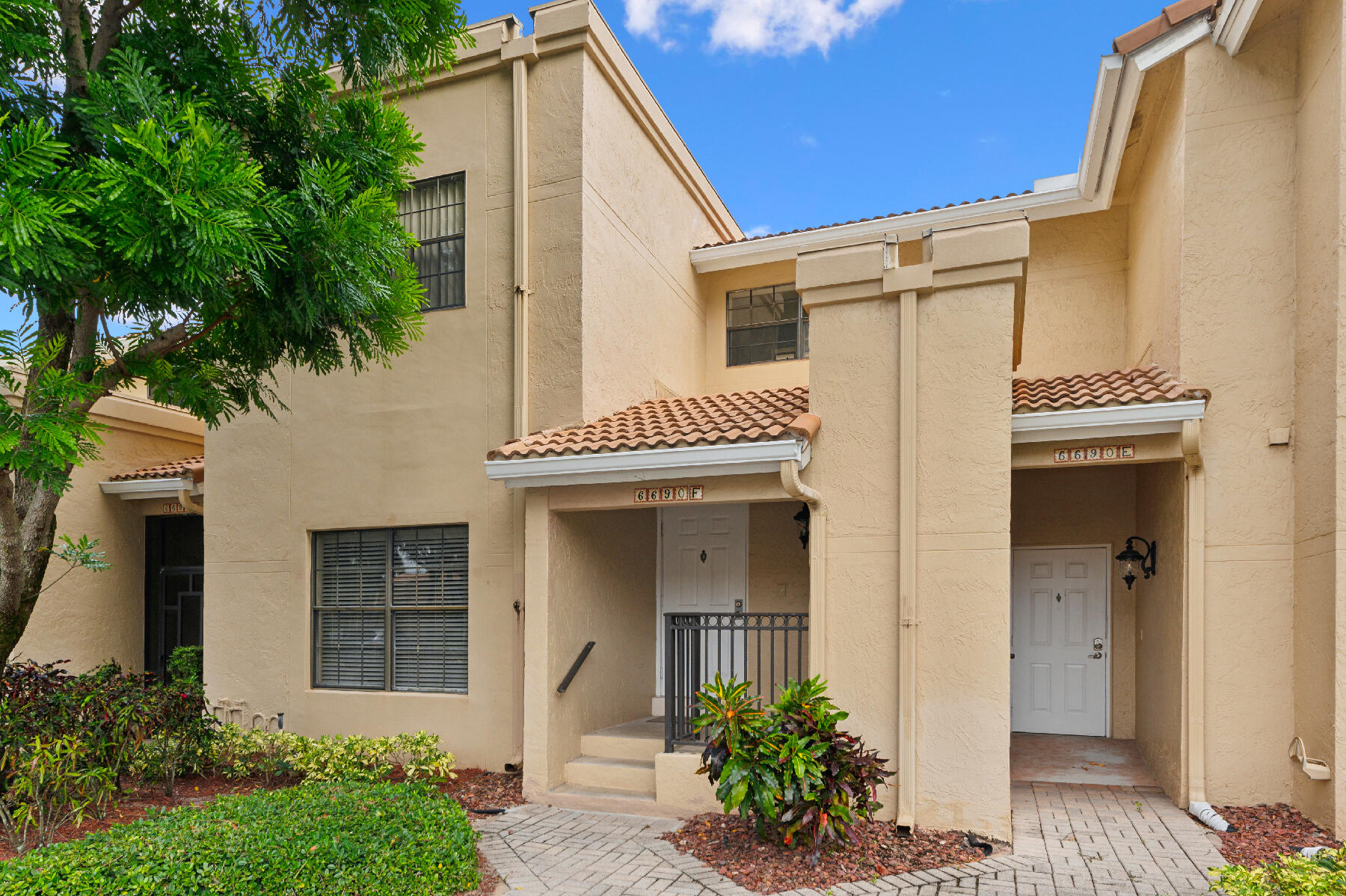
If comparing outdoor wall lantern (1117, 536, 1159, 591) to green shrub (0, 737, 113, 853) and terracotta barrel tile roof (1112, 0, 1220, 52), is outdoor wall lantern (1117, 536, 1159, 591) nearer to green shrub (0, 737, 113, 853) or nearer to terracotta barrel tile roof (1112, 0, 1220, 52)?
terracotta barrel tile roof (1112, 0, 1220, 52)

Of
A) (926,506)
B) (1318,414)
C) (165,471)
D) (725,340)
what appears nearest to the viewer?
(1318,414)

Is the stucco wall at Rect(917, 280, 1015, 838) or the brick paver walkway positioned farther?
the stucco wall at Rect(917, 280, 1015, 838)

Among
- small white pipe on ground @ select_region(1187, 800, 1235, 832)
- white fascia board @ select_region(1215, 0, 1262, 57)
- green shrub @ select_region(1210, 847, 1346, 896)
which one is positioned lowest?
small white pipe on ground @ select_region(1187, 800, 1235, 832)

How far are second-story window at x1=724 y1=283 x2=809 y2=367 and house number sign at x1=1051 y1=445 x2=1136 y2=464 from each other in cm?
446

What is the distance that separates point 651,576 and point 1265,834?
19.4ft

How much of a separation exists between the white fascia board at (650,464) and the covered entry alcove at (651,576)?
13mm

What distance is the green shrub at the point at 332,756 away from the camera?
7902 mm

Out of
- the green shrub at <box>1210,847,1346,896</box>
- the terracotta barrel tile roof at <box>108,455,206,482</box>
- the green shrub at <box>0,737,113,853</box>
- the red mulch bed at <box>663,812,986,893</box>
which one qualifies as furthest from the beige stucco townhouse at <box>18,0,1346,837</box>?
the green shrub at <box>0,737,113,853</box>

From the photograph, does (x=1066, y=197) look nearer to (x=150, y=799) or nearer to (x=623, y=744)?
(x=623, y=744)

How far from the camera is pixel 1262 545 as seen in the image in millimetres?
6750

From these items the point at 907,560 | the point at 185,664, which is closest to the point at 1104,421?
the point at 907,560

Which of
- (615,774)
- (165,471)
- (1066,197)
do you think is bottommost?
(615,774)

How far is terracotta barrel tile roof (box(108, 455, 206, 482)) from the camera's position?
34.7 ft

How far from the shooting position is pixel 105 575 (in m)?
11.2
